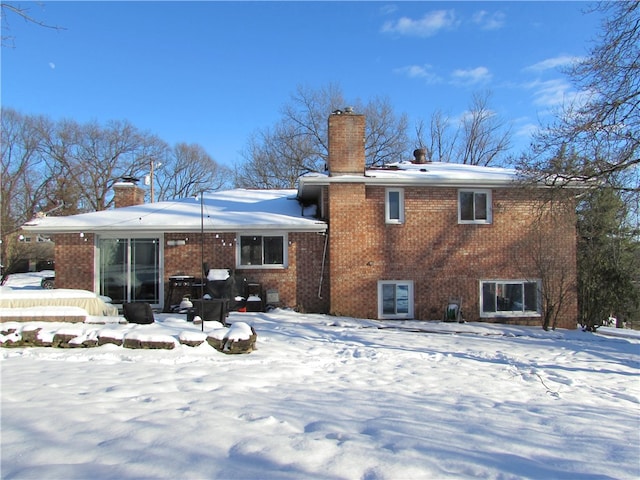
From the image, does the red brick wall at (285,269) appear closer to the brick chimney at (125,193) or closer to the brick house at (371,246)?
the brick house at (371,246)

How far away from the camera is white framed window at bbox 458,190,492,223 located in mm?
14898

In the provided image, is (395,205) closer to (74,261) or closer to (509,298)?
(509,298)

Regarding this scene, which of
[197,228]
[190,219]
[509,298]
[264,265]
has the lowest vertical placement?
[509,298]

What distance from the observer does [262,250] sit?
14.4 metres

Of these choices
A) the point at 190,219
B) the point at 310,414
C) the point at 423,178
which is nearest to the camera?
the point at 310,414

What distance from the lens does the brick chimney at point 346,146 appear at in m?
14.3

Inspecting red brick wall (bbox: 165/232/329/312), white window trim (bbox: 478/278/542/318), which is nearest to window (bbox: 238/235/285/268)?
red brick wall (bbox: 165/232/329/312)

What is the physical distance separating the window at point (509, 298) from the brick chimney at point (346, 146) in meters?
5.57

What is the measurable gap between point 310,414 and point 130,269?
11.1 metres

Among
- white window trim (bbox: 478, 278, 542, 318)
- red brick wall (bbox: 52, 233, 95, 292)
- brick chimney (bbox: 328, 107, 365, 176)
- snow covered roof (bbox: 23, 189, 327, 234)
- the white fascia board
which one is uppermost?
brick chimney (bbox: 328, 107, 365, 176)

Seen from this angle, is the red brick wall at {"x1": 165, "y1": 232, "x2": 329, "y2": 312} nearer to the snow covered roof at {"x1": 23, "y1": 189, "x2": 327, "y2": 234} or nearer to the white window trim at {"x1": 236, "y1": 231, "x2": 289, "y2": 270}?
the white window trim at {"x1": 236, "y1": 231, "x2": 289, "y2": 270}

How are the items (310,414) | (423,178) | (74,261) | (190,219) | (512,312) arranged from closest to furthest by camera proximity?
(310,414), (74,261), (423,178), (190,219), (512,312)

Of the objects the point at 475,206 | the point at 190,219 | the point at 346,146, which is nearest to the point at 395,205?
the point at 346,146

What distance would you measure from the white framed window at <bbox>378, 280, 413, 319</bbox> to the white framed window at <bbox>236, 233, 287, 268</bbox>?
330 cm
